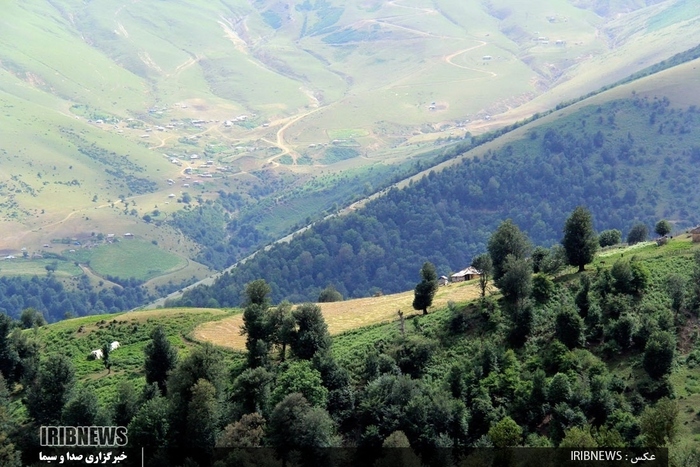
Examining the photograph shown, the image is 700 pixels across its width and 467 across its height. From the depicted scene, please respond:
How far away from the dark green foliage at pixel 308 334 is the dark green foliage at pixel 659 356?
107ft

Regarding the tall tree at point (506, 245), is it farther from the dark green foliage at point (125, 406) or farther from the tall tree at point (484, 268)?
the dark green foliage at point (125, 406)

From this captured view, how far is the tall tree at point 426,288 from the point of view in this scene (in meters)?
90.8

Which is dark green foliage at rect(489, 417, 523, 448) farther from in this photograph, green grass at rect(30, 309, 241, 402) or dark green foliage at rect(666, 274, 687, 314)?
green grass at rect(30, 309, 241, 402)

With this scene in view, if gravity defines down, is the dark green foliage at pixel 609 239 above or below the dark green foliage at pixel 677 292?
above

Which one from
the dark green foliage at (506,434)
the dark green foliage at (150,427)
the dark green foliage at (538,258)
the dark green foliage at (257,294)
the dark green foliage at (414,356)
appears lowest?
the dark green foliage at (506,434)

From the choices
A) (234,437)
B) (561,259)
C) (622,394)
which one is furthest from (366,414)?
(561,259)

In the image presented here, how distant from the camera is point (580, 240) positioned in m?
87.2

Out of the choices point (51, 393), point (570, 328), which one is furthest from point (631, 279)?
point (51, 393)

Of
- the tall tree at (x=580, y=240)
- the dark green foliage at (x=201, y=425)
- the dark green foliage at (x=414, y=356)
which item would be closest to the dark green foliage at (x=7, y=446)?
the dark green foliage at (x=201, y=425)

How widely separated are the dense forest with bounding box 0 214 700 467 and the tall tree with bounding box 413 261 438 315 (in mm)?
470

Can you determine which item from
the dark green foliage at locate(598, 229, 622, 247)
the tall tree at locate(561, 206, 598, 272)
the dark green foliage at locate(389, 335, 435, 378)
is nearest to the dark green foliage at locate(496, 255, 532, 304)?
the tall tree at locate(561, 206, 598, 272)

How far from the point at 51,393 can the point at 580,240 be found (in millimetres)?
61550

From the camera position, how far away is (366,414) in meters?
68.3

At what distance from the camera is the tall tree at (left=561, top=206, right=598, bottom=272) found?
8725 cm
